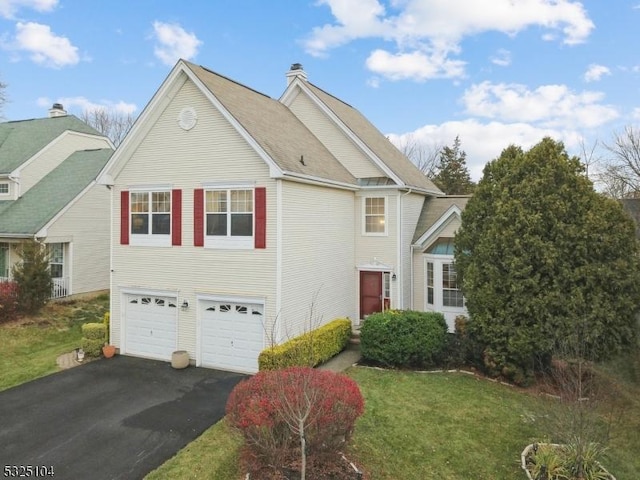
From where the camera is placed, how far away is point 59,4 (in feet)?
56.1

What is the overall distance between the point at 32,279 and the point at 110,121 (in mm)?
41033

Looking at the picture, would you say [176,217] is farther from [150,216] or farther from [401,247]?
[401,247]

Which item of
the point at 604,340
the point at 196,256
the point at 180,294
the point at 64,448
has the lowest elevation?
the point at 64,448

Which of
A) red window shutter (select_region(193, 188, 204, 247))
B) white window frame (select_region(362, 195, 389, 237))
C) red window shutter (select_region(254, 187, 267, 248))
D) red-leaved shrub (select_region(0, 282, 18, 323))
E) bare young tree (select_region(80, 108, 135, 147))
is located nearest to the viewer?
red window shutter (select_region(254, 187, 267, 248))

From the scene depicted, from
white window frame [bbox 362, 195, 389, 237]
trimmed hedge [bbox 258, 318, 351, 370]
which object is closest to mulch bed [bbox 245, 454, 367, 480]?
trimmed hedge [bbox 258, 318, 351, 370]

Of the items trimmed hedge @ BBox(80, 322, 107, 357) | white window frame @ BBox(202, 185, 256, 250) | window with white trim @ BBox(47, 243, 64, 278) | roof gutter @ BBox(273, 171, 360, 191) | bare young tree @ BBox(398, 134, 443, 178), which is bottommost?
trimmed hedge @ BBox(80, 322, 107, 357)

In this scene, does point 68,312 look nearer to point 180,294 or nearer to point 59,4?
point 180,294

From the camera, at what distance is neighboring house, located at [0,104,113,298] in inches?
866

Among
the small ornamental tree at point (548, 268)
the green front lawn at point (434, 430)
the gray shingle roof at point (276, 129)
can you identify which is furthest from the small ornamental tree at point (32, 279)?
the small ornamental tree at point (548, 268)

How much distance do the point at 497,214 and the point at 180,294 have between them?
992 cm

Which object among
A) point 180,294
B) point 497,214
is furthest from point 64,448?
point 497,214

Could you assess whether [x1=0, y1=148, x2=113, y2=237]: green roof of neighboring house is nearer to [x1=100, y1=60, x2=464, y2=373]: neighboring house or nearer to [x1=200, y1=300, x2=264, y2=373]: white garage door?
[x1=100, y1=60, x2=464, y2=373]: neighboring house

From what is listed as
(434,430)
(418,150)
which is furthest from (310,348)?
(418,150)

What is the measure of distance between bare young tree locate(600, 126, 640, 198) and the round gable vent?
78.9 feet
